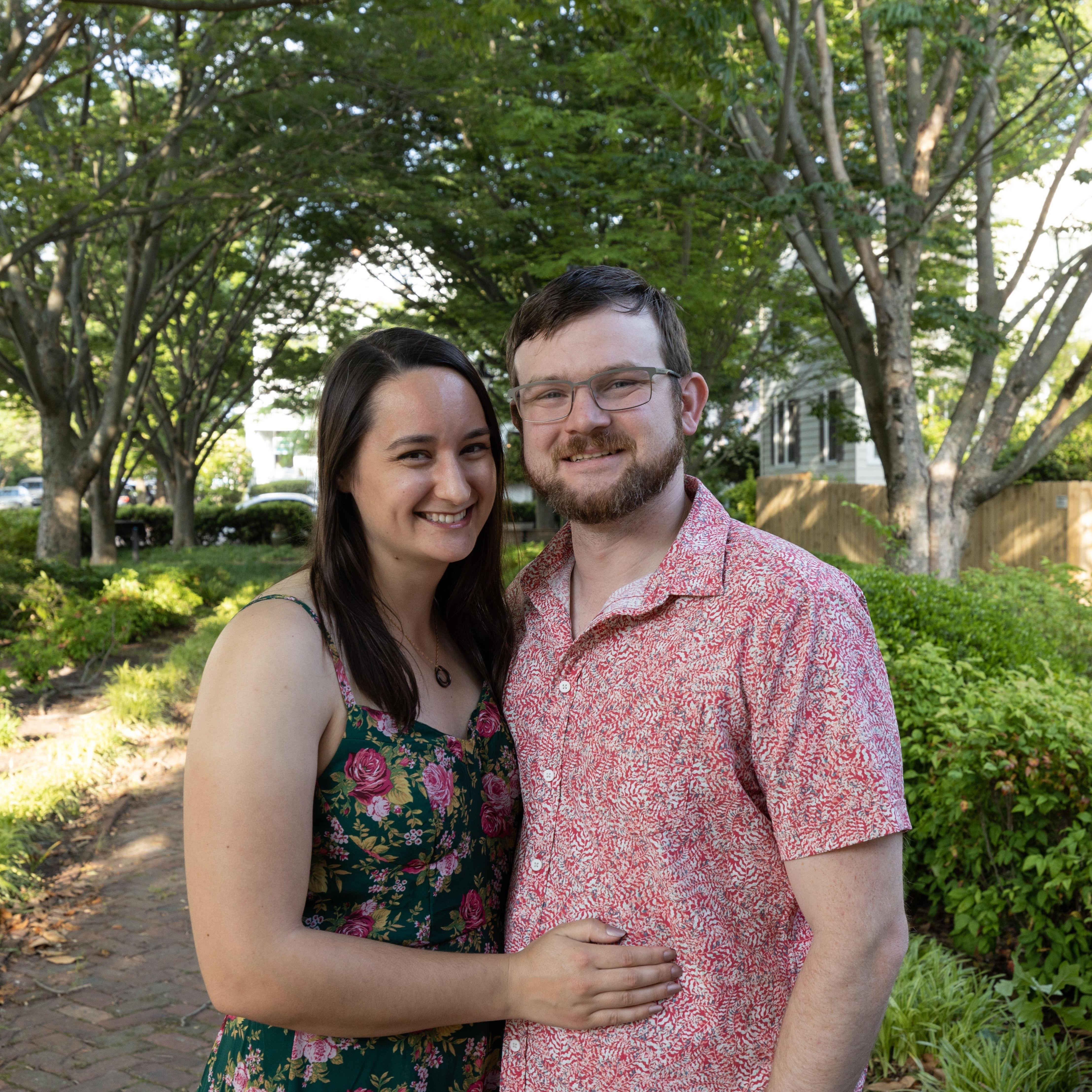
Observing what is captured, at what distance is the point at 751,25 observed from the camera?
35.4ft

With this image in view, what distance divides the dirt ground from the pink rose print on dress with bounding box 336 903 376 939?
100.0 inches

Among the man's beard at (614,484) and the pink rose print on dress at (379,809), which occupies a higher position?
the man's beard at (614,484)

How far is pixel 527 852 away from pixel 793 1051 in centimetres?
64

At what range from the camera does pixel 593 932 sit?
190 cm

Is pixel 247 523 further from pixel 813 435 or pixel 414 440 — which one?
pixel 414 440

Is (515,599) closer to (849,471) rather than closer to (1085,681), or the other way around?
(1085,681)

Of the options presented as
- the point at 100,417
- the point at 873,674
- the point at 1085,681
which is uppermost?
the point at 100,417

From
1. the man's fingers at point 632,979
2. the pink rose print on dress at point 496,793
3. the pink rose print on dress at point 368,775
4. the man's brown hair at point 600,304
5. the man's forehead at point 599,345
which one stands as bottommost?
the man's fingers at point 632,979

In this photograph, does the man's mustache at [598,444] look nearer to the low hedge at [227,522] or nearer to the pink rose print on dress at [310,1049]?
the pink rose print on dress at [310,1049]

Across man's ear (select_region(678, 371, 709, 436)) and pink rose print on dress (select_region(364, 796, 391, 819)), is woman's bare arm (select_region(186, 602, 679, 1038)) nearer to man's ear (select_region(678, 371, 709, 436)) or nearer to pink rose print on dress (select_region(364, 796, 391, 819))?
pink rose print on dress (select_region(364, 796, 391, 819))

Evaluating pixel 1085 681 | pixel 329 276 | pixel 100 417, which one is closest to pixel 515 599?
pixel 1085 681

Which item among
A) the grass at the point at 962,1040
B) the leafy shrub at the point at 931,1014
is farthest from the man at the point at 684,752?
the leafy shrub at the point at 931,1014

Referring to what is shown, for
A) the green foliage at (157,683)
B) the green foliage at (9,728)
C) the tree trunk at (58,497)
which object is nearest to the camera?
the green foliage at (9,728)

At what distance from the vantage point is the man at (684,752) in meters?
1.71
